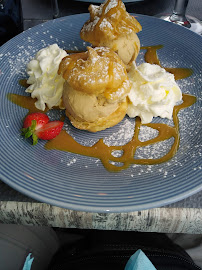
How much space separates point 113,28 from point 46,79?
1.01ft

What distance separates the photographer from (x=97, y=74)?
959 millimetres

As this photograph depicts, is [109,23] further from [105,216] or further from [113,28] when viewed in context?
[105,216]

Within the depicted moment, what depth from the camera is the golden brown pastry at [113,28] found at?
115 centimetres

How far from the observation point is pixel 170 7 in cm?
188

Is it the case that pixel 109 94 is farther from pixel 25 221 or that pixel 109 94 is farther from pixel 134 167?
pixel 25 221

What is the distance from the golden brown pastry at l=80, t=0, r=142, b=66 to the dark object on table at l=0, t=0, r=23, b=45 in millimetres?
408

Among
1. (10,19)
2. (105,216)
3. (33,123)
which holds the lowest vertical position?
(105,216)

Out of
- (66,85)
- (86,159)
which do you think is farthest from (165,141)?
(66,85)

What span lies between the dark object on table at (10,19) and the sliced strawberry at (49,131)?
64 centimetres

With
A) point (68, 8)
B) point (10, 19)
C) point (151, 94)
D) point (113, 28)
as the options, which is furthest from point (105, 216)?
point (68, 8)

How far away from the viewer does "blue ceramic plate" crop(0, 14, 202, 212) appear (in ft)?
2.75

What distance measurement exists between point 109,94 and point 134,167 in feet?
0.77

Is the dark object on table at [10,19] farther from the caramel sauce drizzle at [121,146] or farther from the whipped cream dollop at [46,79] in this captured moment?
the caramel sauce drizzle at [121,146]

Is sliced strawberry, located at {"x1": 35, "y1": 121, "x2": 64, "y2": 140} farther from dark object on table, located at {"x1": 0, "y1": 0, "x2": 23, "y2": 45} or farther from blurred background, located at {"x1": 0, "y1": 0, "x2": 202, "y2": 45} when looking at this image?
blurred background, located at {"x1": 0, "y1": 0, "x2": 202, "y2": 45}
